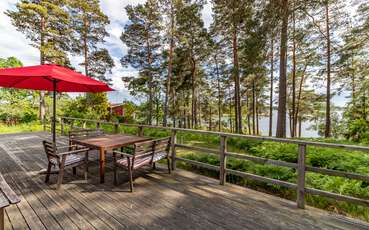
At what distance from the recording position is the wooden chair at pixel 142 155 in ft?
9.84

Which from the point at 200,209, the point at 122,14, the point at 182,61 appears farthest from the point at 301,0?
the point at 122,14

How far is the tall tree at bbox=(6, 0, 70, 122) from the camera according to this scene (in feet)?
37.2

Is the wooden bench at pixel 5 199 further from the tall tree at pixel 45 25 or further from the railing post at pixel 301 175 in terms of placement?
the tall tree at pixel 45 25

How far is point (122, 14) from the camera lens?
14.2 meters

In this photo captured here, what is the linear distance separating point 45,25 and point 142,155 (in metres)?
14.1

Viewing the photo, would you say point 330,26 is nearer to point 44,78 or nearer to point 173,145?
point 173,145

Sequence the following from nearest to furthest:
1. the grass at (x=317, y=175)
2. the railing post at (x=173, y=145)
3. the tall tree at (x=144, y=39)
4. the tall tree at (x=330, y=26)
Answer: the grass at (x=317, y=175) → the railing post at (x=173, y=145) → the tall tree at (x=330, y=26) → the tall tree at (x=144, y=39)

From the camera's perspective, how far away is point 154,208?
8.22 feet

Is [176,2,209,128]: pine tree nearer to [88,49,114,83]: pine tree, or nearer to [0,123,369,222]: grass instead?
[88,49,114,83]: pine tree

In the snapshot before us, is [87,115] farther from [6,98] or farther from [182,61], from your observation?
[6,98]

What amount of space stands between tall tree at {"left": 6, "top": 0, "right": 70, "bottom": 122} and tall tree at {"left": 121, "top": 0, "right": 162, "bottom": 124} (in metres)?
4.18

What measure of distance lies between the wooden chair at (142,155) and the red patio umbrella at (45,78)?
156cm

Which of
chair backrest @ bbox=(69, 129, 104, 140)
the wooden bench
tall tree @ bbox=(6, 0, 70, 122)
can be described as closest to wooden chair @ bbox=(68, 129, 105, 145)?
chair backrest @ bbox=(69, 129, 104, 140)

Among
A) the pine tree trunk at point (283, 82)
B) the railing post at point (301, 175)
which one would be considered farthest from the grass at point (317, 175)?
the pine tree trunk at point (283, 82)
